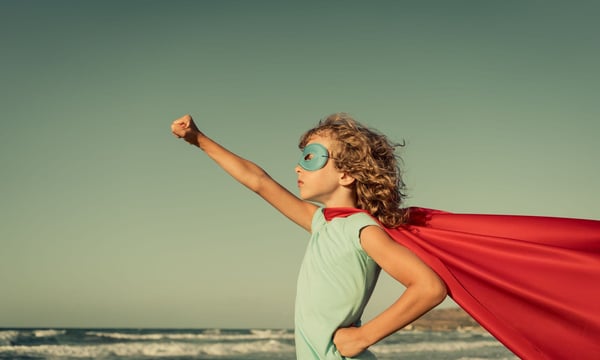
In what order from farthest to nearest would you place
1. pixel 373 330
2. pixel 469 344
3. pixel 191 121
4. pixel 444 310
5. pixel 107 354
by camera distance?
pixel 444 310 → pixel 469 344 → pixel 107 354 → pixel 191 121 → pixel 373 330

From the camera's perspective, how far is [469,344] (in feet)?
78.1

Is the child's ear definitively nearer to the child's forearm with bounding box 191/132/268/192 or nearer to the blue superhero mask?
the blue superhero mask

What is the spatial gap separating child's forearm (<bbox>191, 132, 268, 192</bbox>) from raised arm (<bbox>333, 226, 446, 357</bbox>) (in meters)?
0.77

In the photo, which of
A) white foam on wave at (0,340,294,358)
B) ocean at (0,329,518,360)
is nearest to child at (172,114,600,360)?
ocean at (0,329,518,360)

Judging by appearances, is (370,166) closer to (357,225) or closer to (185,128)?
(357,225)

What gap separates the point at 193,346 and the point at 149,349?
1558 mm

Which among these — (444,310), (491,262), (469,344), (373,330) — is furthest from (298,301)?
(444,310)

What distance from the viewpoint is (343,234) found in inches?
107

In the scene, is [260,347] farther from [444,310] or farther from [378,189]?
[378,189]

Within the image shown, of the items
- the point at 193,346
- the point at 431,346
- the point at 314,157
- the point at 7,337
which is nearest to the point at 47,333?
the point at 7,337

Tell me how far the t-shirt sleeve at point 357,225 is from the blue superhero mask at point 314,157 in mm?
307

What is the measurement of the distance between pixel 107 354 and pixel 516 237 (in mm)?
20832

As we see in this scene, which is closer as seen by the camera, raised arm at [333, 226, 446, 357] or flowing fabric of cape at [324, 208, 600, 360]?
raised arm at [333, 226, 446, 357]

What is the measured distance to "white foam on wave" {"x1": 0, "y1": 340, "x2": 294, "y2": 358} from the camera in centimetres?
2127
